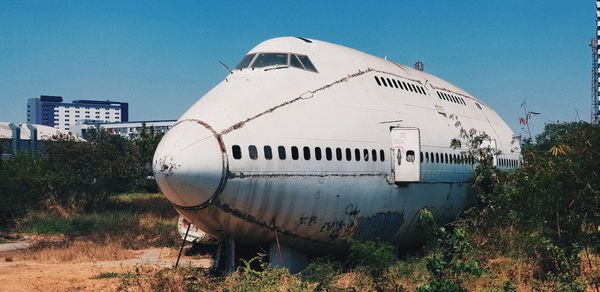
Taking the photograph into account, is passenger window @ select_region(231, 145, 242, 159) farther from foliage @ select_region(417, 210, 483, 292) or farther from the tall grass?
the tall grass

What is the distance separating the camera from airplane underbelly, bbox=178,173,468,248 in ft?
46.3

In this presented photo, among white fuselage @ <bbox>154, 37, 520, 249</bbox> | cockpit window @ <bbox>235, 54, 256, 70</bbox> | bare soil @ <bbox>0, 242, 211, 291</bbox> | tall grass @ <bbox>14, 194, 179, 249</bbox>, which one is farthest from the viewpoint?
tall grass @ <bbox>14, 194, 179, 249</bbox>

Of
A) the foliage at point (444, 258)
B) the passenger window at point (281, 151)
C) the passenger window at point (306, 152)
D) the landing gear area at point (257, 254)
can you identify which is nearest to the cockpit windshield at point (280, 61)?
the passenger window at point (306, 152)

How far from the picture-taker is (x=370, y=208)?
1656cm

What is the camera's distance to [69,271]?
65.8ft

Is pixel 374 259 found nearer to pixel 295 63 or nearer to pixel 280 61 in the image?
pixel 295 63

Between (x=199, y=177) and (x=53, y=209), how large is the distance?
3037 centimetres

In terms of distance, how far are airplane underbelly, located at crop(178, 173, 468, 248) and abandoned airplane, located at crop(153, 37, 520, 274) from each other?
3cm

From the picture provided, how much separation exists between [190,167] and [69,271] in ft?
31.2

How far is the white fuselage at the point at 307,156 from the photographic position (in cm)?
1384

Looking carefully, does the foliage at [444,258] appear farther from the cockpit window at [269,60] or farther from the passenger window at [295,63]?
the cockpit window at [269,60]

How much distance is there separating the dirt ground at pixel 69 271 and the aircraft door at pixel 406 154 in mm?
7061

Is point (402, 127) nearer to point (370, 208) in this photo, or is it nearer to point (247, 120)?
point (370, 208)

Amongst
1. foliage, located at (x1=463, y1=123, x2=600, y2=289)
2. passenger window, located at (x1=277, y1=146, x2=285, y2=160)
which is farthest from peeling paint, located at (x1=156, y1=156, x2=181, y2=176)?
foliage, located at (x1=463, y1=123, x2=600, y2=289)
